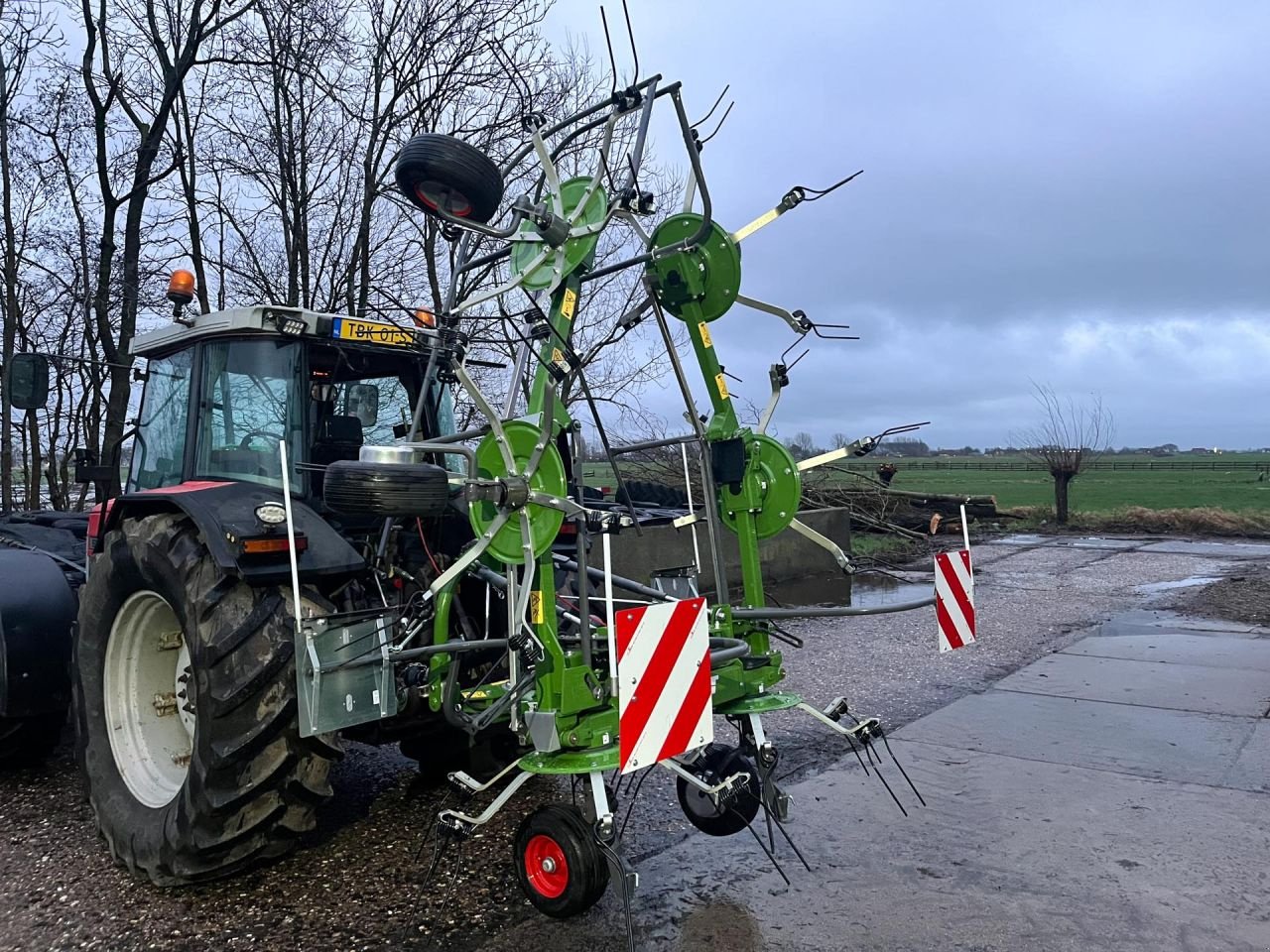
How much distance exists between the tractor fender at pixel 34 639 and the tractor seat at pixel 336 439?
1577 millimetres

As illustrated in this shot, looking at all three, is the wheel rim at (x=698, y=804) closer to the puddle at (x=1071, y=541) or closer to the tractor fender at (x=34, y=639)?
the tractor fender at (x=34, y=639)

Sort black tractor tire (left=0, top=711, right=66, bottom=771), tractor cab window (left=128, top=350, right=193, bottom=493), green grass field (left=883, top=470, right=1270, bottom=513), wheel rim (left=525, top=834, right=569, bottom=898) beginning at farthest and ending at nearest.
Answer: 1. green grass field (left=883, top=470, right=1270, bottom=513)
2. black tractor tire (left=0, top=711, right=66, bottom=771)
3. tractor cab window (left=128, top=350, right=193, bottom=493)
4. wheel rim (left=525, top=834, right=569, bottom=898)

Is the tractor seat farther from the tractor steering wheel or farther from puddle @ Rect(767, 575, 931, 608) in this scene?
puddle @ Rect(767, 575, 931, 608)

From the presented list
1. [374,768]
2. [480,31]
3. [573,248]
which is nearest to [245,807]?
[374,768]

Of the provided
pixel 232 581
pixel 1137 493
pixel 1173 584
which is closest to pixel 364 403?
pixel 232 581

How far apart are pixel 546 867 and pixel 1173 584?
11.9 m

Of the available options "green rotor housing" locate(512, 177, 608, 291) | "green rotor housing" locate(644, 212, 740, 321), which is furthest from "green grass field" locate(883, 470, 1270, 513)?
"green rotor housing" locate(512, 177, 608, 291)

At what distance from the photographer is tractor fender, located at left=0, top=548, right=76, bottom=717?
484 cm

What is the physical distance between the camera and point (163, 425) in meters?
5.01

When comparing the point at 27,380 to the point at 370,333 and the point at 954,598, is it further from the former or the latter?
the point at 954,598

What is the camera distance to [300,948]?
343cm

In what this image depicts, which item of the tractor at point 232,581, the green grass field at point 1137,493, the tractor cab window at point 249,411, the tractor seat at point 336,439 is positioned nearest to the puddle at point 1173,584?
the green grass field at point 1137,493

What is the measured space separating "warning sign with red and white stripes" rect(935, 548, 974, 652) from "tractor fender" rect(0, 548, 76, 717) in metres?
4.08

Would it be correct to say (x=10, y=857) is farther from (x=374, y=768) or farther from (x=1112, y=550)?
(x=1112, y=550)
